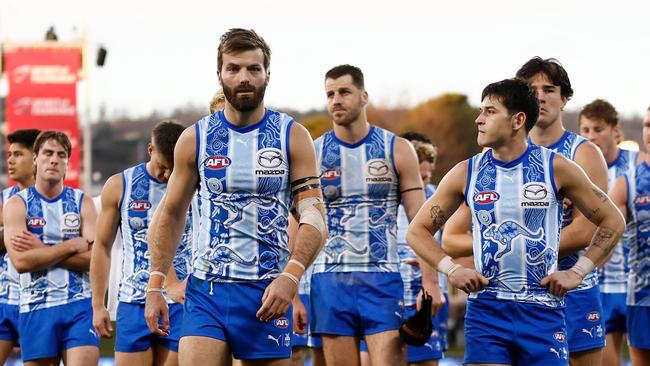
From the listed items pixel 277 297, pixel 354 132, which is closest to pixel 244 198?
pixel 277 297

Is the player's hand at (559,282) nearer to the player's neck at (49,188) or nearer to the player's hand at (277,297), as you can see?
the player's hand at (277,297)

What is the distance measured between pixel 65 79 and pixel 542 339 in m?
34.1

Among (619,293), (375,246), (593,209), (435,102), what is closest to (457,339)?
(619,293)

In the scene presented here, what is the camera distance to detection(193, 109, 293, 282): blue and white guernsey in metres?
6.52

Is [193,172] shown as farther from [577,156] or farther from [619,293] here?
[619,293]

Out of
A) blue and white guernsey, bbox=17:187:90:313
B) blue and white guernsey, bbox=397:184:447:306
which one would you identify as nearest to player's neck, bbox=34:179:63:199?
blue and white guernsey, bbox=17:187:90:313

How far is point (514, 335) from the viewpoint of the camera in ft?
22.2

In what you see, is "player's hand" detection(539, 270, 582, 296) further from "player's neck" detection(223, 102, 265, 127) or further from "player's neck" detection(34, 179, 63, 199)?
"player's neck" detection(34, 179, 63, 199)

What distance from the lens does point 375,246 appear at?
29.1 ft

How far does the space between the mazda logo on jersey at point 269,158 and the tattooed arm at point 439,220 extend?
1.04 m

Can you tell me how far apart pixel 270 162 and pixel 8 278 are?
16.1 ft

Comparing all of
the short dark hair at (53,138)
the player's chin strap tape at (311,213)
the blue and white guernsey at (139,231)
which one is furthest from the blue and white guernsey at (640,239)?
the short dark hair at (53,138)

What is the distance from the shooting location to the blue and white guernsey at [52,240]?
984 cm

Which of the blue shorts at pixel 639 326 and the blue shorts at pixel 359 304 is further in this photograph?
the blue shorts at pixel 639 326
